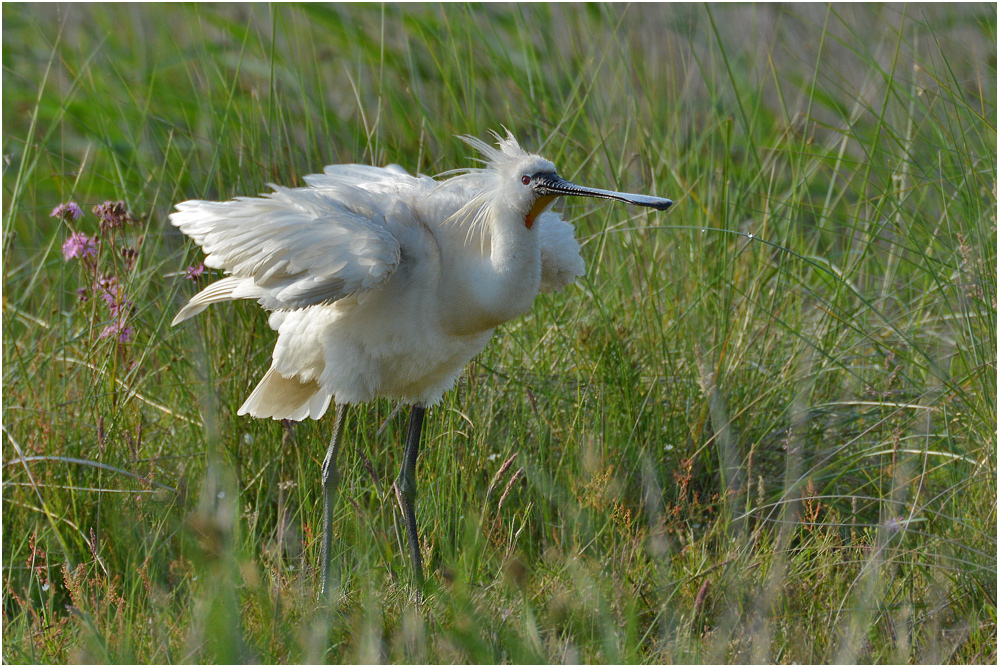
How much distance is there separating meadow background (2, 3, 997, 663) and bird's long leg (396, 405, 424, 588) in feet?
0.30

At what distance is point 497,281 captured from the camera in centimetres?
293

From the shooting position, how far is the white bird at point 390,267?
2.89 m

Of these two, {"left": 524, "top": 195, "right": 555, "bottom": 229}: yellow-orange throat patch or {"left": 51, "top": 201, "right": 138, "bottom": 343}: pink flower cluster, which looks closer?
{"left": 524, "top": 195, "right": 555, "bottom": 229}: yellow-orange throat patch

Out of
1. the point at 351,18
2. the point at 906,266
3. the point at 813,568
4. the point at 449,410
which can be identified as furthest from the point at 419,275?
the point at 351,18

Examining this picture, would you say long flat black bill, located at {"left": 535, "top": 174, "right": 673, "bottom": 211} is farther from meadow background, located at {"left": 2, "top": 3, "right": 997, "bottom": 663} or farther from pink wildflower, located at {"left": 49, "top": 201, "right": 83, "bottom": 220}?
pink wildflower, located at {"left": 49, "top": 201, "right": 83, "bottom": 220}

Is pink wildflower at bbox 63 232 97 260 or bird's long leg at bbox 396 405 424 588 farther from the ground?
pink wildflower at bbox 63 232 97 260

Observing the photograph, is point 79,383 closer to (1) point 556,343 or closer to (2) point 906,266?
(1) point 556,343

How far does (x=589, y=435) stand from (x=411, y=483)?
64 centimetres

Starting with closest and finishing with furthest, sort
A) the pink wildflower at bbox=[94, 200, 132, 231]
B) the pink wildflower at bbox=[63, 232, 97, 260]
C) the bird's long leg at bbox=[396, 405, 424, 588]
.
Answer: the bird's long leg at bbox=[396, 405, 424, 588] → the pink wildflower at bbox=[94, 200, 132, 231] → the pink wildflower at bbox=[63, 232, 97, 260]

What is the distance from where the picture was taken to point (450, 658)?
263 cm

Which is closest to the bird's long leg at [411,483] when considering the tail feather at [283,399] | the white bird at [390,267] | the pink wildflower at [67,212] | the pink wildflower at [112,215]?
the white bird at [390,267]

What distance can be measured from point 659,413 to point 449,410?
0.76 metres

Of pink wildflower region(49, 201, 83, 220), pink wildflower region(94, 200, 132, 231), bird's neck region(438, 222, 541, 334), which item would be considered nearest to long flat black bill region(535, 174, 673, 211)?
bird's neck region(438, 222, 541, 334)

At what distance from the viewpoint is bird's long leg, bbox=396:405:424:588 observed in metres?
3.15
